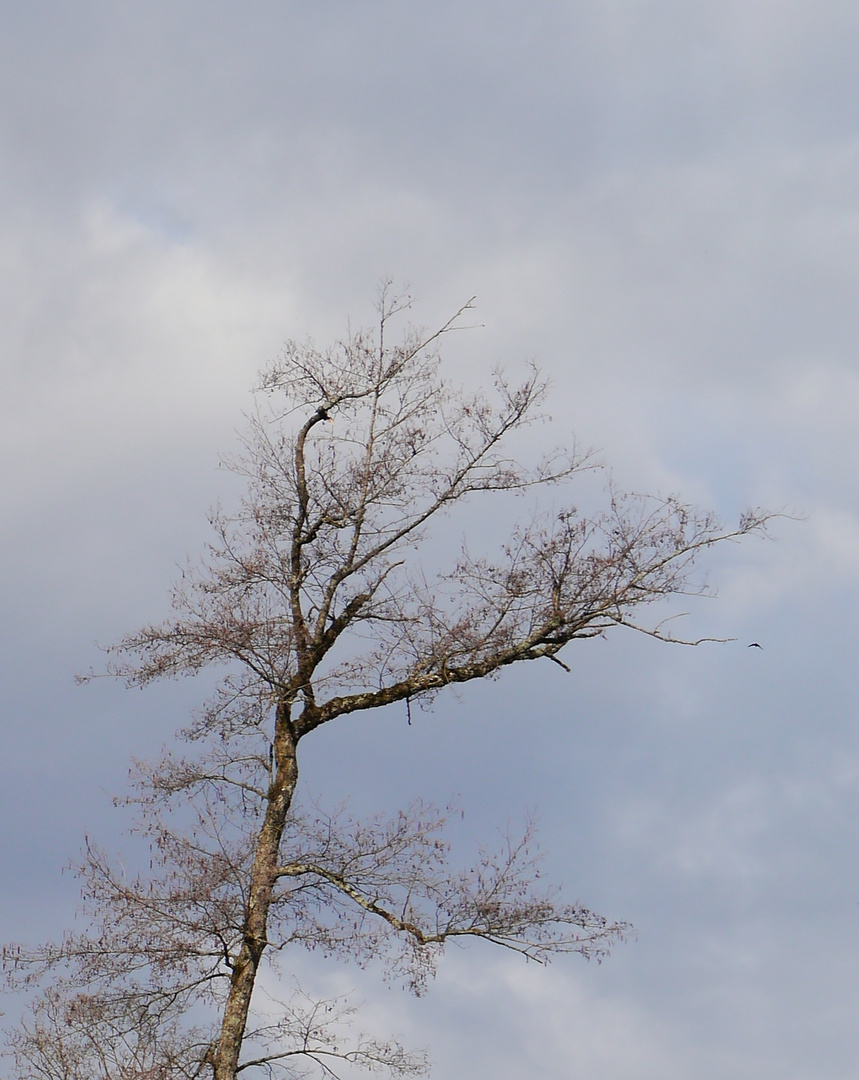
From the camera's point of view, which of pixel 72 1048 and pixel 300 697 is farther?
pixel 72 1048

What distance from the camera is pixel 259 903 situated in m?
14.6

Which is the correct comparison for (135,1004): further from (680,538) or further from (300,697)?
(680,538)

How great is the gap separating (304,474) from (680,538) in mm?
4765

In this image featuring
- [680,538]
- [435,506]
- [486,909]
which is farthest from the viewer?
[435,506]

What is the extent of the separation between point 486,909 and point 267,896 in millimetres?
2509

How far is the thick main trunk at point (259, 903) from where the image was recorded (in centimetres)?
1418

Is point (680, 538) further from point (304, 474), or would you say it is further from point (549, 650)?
point (304, 474)

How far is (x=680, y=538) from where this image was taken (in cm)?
1514

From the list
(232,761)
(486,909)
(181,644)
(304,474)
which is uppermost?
(304,474)

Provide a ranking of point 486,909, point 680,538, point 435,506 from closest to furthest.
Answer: point 486,909 → point 680,538 → point 435,506

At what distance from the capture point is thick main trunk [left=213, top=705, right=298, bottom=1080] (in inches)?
558

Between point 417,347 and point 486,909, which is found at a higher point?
point 417,347

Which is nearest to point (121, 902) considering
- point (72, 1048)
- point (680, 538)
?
point (72, 1048)

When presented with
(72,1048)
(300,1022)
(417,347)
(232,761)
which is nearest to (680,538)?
(417,347)
